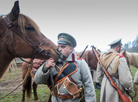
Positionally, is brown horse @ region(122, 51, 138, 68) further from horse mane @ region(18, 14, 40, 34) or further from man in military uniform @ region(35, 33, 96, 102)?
horse mane @ region(18, 14, 40, 34)

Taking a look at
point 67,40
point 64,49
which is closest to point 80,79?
point 64,49

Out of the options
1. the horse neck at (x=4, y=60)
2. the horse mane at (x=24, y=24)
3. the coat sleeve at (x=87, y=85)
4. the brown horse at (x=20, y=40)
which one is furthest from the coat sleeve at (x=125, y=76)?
the horse neck at (x=4, y=60)

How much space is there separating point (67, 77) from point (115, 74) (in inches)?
62.2

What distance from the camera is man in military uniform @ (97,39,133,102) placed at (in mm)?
2432

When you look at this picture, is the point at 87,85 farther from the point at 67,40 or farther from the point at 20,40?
the point at 20,40

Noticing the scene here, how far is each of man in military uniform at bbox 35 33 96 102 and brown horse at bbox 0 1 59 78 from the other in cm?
20

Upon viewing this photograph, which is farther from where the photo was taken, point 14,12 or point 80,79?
point 80,79

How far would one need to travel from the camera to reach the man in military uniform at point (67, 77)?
1.63 meters

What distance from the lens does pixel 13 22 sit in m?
1.48

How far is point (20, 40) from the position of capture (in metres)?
1.49

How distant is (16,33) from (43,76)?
75 cm

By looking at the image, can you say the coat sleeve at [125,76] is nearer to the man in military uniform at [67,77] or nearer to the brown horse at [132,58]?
the man in military uniform at [67,77]

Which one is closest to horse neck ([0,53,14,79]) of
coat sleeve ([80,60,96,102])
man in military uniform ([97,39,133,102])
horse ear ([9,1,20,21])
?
horse ear ([9,1,20,21])

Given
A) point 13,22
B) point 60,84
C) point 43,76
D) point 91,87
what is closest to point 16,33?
point 13,22
